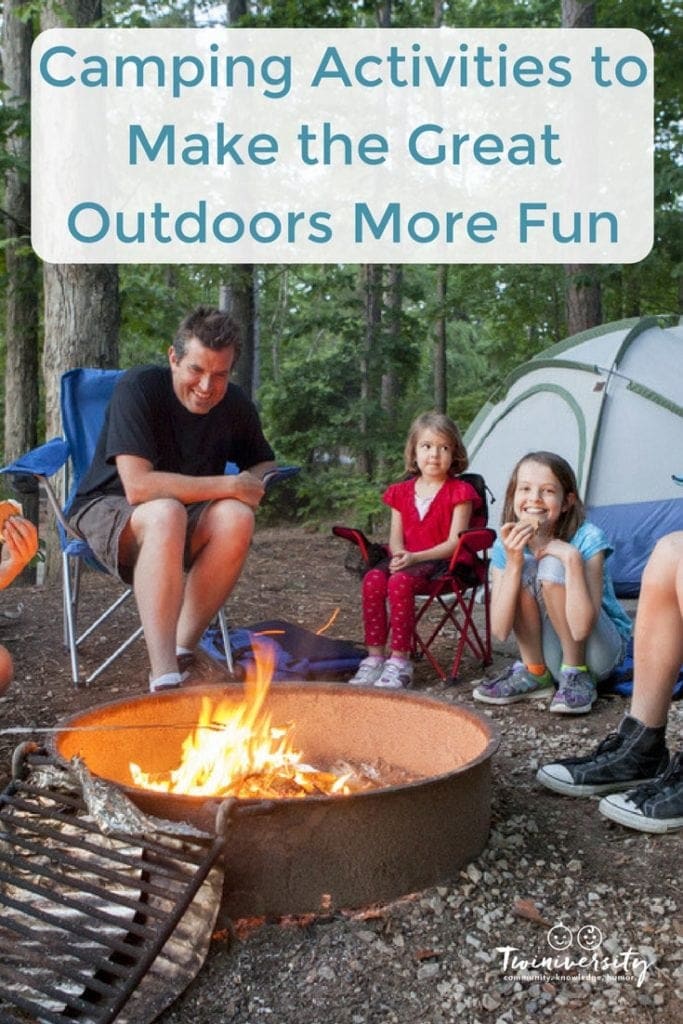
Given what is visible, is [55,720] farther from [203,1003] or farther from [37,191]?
[37,191]

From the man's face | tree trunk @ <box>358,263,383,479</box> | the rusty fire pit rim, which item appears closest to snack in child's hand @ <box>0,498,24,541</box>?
the rusty fire pit rim

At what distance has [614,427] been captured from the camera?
5004 mm

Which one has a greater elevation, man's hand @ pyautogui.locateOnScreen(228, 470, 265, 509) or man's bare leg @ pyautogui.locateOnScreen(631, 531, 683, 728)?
man's hand @ pyautogui.locateOnScreen(228, 470, 265, 509)

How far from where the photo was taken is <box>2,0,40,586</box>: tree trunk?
283 inches

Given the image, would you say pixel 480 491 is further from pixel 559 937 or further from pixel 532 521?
pixel 559 937

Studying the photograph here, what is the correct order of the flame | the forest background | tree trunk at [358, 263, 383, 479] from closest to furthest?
the flame
the forest background
tree trunk at [358, 263, 383, 479]

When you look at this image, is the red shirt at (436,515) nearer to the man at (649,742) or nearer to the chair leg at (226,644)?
the chair leg at (226,644)

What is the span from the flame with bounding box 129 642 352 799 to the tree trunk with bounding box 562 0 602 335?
5974 millimetres

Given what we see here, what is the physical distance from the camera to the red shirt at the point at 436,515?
3629 millimetres

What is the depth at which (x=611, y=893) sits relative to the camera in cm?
198

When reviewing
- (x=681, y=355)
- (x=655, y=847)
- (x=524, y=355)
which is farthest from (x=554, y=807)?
(x=524, y=355)

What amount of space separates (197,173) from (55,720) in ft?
27.1

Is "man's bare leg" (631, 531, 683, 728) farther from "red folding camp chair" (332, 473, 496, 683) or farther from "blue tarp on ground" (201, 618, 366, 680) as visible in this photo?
"blue tarp on ground" (201, 618, 366, 680)

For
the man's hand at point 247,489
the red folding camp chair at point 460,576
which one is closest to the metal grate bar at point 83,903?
the man's hand at point 247,489
